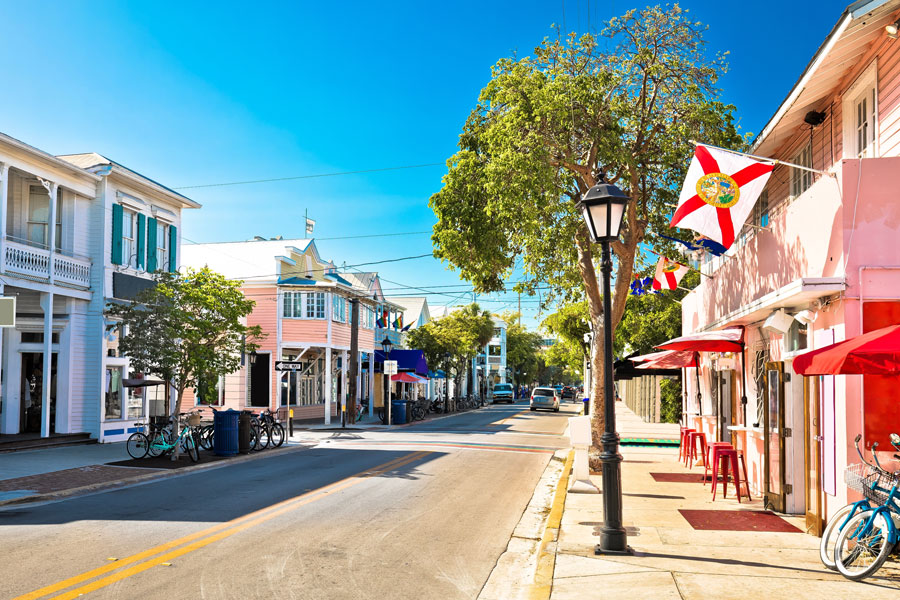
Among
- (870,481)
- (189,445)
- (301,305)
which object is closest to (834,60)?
(870,481)

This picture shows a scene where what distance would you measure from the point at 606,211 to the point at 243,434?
14.4 metres

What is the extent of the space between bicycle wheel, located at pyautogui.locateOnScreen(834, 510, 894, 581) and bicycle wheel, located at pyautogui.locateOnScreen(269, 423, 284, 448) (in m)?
17.2

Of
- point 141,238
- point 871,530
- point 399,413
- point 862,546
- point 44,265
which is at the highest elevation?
point 141,238

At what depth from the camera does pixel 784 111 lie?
12609 millimetres

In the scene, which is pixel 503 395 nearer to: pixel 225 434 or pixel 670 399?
pixel 670 399

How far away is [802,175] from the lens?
14.2m

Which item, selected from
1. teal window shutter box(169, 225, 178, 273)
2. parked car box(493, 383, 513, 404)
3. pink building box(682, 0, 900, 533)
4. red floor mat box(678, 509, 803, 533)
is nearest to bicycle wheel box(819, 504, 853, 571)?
pink building box(682, 0, 900, 533)

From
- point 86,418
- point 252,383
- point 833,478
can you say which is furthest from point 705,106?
point 252,383

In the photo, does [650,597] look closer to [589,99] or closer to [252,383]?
[589,99]

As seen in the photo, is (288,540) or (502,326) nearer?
(288,540)

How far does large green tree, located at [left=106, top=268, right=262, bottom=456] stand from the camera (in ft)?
62.4

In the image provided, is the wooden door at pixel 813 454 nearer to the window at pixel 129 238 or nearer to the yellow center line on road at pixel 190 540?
the yellow center line on road at pixel 190 540

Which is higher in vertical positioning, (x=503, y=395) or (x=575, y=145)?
(x=575, y=145)

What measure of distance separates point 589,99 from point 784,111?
3808 millimetres
